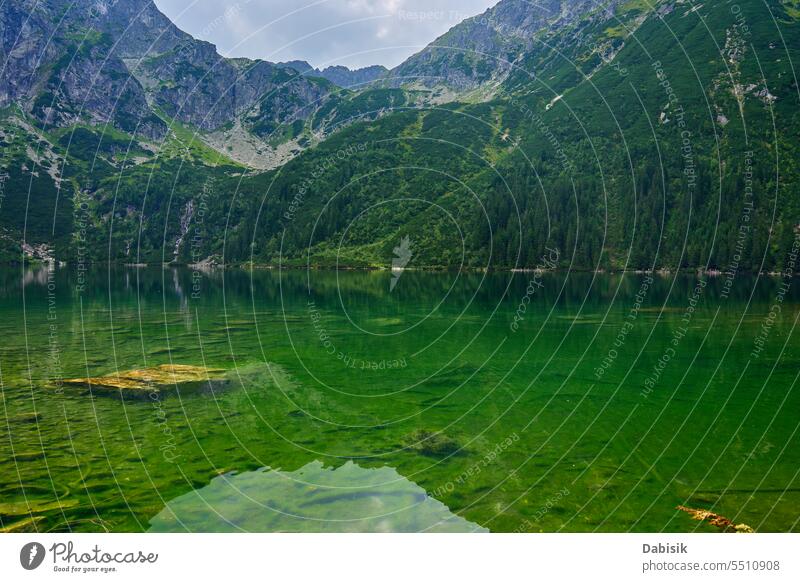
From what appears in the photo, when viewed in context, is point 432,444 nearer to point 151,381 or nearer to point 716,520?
point 716,520

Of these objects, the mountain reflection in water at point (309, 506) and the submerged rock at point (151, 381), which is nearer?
the mountain reflection in water at point (309, 506)

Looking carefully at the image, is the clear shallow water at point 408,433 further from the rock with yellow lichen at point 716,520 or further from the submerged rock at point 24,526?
the rock with yellow lichen at point 716,520

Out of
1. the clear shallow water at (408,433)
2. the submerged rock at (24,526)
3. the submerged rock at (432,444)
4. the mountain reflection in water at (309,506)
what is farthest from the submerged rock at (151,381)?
the submerged rock at (432,444)

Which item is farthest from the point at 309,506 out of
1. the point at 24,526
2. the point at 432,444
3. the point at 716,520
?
the point at 716,520

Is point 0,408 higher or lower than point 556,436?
higher
